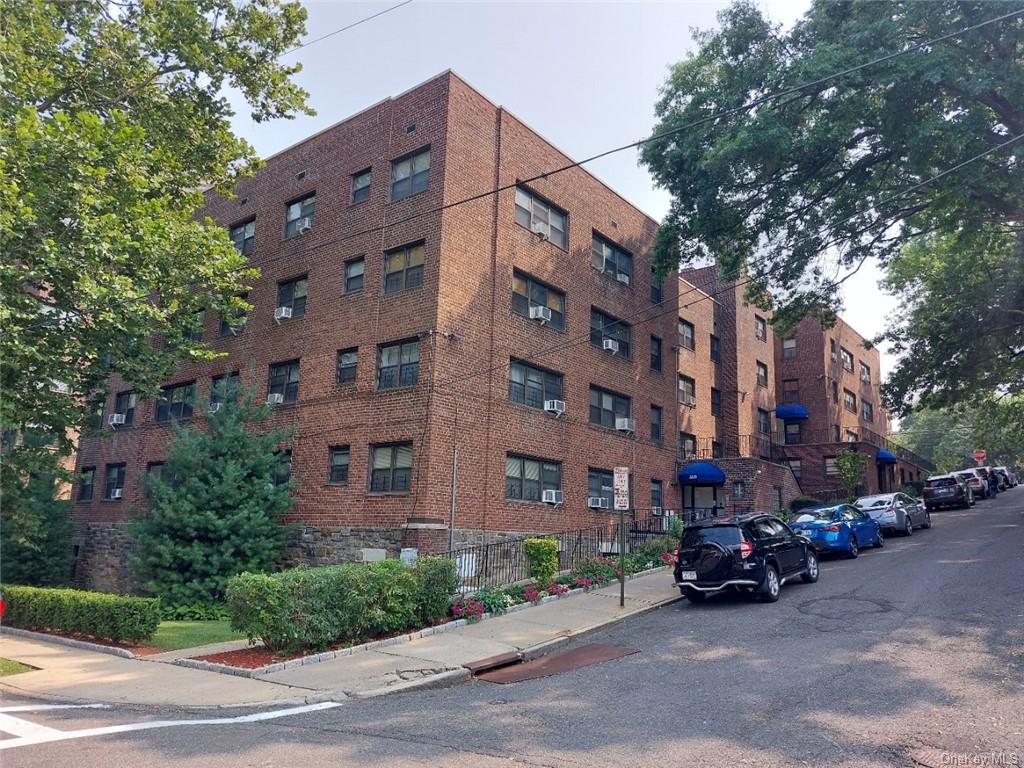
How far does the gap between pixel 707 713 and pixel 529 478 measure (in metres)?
13.9

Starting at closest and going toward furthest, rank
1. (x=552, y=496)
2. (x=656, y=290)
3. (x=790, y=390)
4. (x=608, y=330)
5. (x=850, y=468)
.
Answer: (x=552, y=496), (x=608, y=330), (x=656, y=290), (x=850, y=468), (x=790, y=390)

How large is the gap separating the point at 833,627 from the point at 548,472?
1144 centimetres

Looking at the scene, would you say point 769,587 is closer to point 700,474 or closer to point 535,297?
point 535,297

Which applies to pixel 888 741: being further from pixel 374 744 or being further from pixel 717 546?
pixel 717 546

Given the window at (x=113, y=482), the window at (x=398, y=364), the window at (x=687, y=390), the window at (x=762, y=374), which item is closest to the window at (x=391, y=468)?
the window at (x=398, y=364)

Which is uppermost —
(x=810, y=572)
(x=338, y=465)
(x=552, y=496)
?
(x=338, y=465)

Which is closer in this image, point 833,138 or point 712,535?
point 712,535

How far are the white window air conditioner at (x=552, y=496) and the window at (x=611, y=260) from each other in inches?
320

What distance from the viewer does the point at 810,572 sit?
1541 centimetres

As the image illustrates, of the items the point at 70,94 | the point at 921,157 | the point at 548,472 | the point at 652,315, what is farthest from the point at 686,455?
the point at 70,94

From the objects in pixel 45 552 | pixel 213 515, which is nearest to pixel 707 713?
pixel 213 515

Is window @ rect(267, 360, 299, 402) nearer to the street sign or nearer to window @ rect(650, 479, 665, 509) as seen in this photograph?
the street sign

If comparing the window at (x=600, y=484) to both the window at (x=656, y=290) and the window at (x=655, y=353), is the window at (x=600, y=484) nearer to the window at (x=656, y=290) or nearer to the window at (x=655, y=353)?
the window at (x=655, y=353)

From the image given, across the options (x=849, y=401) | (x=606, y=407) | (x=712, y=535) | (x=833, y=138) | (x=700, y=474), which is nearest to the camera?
(x=712, y=535)
